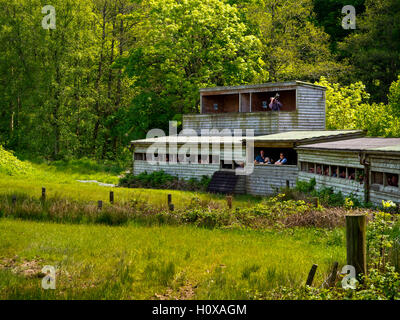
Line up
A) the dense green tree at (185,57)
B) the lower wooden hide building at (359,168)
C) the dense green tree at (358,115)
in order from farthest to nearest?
the dense green tree at (185,57) < the dense green tree at (358,115) < the lower wooden hide building at (359,168)

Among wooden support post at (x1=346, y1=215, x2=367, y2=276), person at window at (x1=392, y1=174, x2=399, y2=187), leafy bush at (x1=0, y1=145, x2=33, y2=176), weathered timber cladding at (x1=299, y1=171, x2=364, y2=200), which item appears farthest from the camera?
leafy bush at (x1=0, y1=145, x2=33, y2=176)

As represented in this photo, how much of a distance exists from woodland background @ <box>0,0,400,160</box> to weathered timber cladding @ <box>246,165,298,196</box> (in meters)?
13.8

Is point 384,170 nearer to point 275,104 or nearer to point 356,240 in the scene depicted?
point 356,240

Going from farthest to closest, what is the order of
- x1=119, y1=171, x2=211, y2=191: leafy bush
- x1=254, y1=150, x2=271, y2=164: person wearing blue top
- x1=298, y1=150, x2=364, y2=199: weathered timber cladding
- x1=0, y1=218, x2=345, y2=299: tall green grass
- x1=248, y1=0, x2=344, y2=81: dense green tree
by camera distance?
x1=248, y1=0, x2=344, y2=81: dense green tree
x1=119, y1=171, x2=211, y2=191: leafy bush
x1=254, y1=150, x2=271, y2=164: person wearing blue top
x1=298, y1=150, x2=364, y2=199: weathered timber cladding
x1=0, y1=218, x2=345, y2=299: tall green grass

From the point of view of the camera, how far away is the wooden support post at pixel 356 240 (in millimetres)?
9273

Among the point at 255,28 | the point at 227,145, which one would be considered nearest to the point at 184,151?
the point at 227,145

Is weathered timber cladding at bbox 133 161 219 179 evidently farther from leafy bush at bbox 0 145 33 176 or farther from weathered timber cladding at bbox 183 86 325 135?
leafy bush at bbox 0 145 33 176

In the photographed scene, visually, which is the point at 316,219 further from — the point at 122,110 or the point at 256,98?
the point at 122,110

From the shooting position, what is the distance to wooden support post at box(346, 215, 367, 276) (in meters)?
9.27

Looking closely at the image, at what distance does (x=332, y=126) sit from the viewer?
4566 cm

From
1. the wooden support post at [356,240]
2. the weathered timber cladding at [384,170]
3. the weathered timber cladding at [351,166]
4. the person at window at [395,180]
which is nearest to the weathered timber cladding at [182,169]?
the weathered timber cladding at [351,166]

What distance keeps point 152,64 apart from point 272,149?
18.4 metres

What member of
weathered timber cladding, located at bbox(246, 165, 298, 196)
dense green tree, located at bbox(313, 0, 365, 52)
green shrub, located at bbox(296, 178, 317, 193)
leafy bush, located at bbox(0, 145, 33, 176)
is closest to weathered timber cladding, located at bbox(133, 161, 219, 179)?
weathered timber cladding, located at bbox(246, 165, 298, 196)

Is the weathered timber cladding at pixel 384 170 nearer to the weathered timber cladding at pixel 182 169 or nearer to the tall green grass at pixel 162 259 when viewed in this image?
the tall green grass at pixel 162 259
